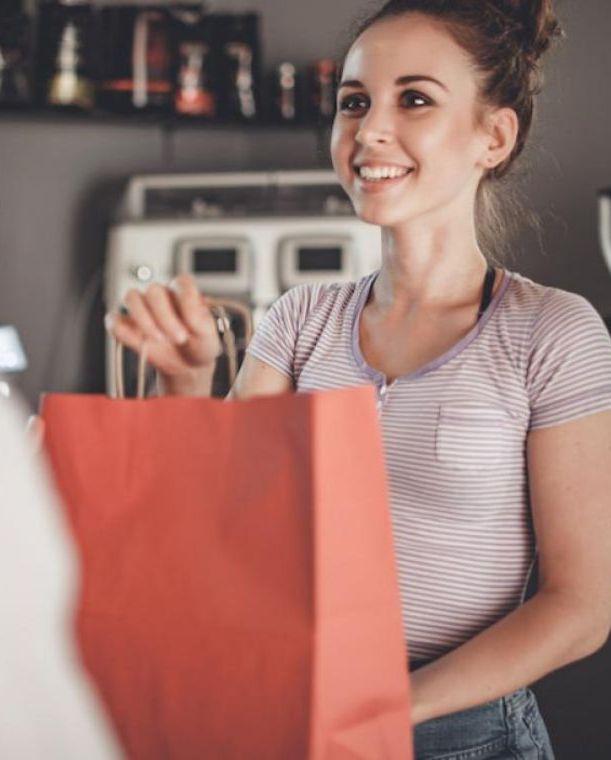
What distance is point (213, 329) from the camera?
847 millimetres

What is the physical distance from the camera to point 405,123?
3.29ft

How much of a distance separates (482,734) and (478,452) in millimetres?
239

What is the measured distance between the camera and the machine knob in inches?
108

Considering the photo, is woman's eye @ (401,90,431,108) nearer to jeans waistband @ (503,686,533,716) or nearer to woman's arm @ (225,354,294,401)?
woman's arm @ (225,354,294,401)

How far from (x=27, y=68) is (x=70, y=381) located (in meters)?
0.91

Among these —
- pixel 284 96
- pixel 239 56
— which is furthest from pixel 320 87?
pixel 239 56

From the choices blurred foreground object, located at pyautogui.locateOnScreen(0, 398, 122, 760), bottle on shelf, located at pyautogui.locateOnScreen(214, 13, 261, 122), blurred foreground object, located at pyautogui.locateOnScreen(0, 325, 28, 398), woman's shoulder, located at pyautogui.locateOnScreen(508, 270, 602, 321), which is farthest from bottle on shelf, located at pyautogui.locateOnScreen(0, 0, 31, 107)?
blurred foreground object, located at pyautogui.locateOnScreen(0, 398, 122, 760)

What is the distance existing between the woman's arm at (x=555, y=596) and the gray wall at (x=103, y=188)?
235 cm

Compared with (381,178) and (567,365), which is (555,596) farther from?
(381,178)

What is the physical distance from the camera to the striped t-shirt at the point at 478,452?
914 mm

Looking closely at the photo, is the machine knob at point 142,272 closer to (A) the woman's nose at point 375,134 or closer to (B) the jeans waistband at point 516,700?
(A) the woman's nose at point 375,134

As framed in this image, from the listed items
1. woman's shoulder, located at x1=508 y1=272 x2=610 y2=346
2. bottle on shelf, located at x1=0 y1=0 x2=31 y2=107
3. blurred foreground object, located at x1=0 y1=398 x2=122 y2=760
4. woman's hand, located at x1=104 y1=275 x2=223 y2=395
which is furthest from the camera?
bottle on shelf, located at x1=0 y1=0 x2=31 y2=107

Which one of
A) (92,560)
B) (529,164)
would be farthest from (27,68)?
(92,560)

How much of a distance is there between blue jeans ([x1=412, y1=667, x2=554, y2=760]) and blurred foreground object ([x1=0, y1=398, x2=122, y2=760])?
58cm
